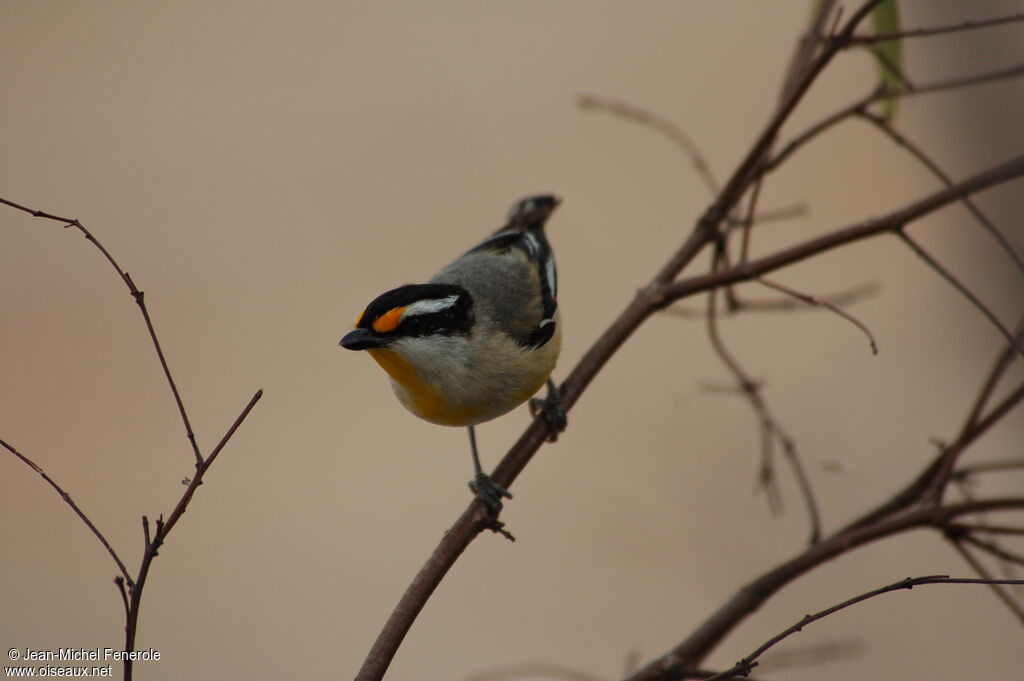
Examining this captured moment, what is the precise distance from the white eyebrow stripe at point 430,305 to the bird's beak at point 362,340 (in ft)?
0.33

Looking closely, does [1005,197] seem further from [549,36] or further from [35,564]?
[35,564]

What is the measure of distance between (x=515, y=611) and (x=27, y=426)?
340 centimetres

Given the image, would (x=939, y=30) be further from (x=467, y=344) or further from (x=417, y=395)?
(x=417, y=395)

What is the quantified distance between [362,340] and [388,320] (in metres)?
0.11

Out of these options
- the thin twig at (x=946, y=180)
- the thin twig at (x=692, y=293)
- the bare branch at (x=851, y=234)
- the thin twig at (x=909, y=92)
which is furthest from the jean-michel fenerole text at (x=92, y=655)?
the thin twig at (x=909, y=92)

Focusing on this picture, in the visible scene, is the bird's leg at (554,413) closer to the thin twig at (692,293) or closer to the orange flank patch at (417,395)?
the thin twig at (692,293)

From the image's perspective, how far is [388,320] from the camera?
249 cm

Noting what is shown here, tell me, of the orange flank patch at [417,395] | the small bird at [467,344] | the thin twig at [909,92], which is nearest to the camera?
the thin twig at [909,92]

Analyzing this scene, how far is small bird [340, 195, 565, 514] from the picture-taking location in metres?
2.50

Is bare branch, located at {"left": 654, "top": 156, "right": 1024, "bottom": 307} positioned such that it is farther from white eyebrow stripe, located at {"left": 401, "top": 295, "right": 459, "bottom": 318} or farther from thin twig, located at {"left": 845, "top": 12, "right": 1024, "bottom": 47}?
white eyebrow stripe, located at {"left": 401, "top": 295, "right": 459, "bottom": 318}

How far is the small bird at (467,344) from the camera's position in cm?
250

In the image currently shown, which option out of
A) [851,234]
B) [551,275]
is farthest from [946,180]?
[551,275]

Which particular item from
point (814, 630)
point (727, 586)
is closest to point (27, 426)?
point (727, 586)

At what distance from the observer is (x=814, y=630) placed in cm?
520
